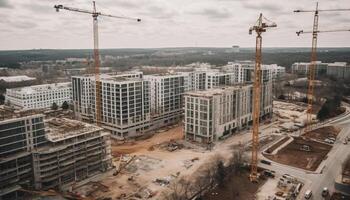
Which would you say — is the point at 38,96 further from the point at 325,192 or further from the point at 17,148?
the point at 325,192

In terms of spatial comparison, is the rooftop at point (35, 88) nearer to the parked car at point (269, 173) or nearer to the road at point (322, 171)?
the road at point (322, 171)

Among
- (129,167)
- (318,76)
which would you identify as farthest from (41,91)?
(318,76)

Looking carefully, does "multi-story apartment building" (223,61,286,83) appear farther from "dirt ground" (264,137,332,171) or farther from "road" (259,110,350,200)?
"road" (259,110,350,200)

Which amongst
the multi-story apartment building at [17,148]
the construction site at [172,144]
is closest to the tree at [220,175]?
the construction site at [172,144]

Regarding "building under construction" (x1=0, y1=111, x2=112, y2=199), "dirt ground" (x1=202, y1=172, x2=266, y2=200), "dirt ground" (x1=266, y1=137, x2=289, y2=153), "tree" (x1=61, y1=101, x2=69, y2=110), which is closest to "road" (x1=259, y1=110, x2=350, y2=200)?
"dirt ground" (x1=202, y1=172, x2=266, y2=200)

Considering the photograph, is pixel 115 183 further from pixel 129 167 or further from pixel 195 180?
pixel 195 180

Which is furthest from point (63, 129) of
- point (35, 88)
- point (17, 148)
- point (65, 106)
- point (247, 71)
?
point (247, 71)
